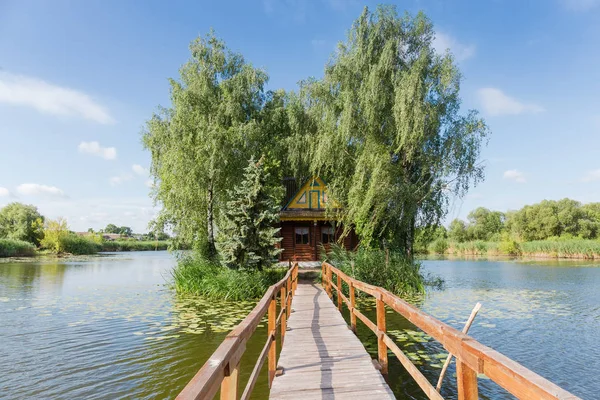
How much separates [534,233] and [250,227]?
2382 inches

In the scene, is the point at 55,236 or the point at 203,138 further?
the point at 55,236

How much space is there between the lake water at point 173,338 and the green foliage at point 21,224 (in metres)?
43.2

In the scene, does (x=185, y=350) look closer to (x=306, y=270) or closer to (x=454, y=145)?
(x=306, y=270)

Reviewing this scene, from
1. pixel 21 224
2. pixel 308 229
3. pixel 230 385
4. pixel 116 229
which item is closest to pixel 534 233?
pixel 308 229

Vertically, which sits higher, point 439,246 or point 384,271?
point 439,246

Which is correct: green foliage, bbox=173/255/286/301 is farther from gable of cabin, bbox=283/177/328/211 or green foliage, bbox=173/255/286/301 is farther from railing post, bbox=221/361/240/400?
railing post, bbox=221/361/240/400

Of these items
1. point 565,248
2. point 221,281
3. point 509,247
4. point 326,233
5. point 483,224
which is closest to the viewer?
point 221,281

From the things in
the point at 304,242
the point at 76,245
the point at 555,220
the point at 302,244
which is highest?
the point at 555,220

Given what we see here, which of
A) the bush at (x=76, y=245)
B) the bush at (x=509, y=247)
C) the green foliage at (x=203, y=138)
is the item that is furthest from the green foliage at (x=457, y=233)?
the green foliage at (x=203, y=138)

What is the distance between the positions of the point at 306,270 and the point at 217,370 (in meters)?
16.6

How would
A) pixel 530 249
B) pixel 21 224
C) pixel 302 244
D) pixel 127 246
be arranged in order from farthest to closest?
pixel 127 246, pixel 21 224, pixel 530 249, pixel 302 244

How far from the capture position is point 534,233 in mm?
61031

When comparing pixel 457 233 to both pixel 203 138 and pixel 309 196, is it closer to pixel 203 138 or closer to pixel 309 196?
pixel 309 196

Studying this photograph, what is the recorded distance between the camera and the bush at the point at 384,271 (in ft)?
48.0
